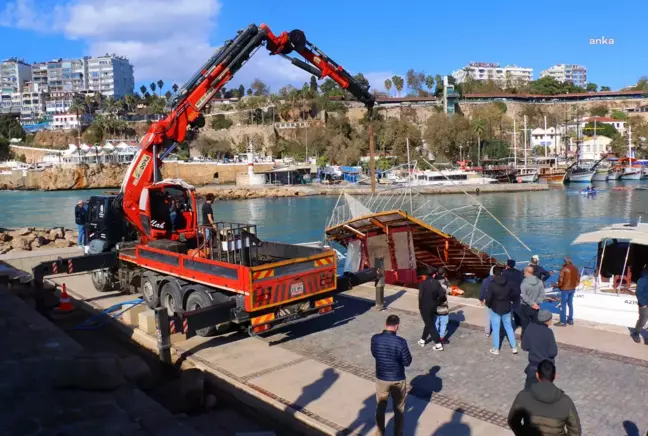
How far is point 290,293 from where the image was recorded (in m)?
10.8

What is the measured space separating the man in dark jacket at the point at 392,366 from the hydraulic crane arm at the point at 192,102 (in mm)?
9816

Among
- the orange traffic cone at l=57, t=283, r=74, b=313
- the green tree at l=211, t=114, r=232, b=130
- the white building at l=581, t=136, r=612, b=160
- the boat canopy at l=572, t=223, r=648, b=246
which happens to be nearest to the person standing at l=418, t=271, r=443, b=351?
the boat canopy at l=572, t=223, r=648, b=246

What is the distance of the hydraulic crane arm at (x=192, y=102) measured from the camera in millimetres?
14969

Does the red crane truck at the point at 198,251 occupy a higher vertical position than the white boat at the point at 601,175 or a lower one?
higher

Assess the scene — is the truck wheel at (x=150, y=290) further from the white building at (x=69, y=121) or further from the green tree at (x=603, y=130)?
the white building at (x=69, y=121)

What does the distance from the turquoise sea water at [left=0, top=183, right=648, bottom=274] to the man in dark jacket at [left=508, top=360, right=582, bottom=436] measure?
85.7 feet

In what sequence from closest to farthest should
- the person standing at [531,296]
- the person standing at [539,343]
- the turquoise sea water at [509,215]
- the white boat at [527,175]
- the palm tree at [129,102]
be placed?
the person standing at [539,343] → the person standing at [531,296] → the turquoise sea water at [509,215] → the white boat at [527,175] → the palm tree at [129,102]

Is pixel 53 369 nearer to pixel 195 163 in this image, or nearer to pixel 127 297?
pixel 127 297

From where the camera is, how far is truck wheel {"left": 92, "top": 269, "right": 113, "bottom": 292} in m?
15.7

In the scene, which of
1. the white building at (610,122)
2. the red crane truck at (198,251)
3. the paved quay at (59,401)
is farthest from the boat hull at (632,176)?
the paved quay at (59,401)

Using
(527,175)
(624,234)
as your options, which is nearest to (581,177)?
(527,175)

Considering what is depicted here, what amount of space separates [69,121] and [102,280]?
17317cm

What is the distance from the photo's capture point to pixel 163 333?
9867 millimetres

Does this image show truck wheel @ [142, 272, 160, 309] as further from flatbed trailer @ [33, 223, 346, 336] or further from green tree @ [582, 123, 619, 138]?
green tree @ [582, 123, 619, 138]
